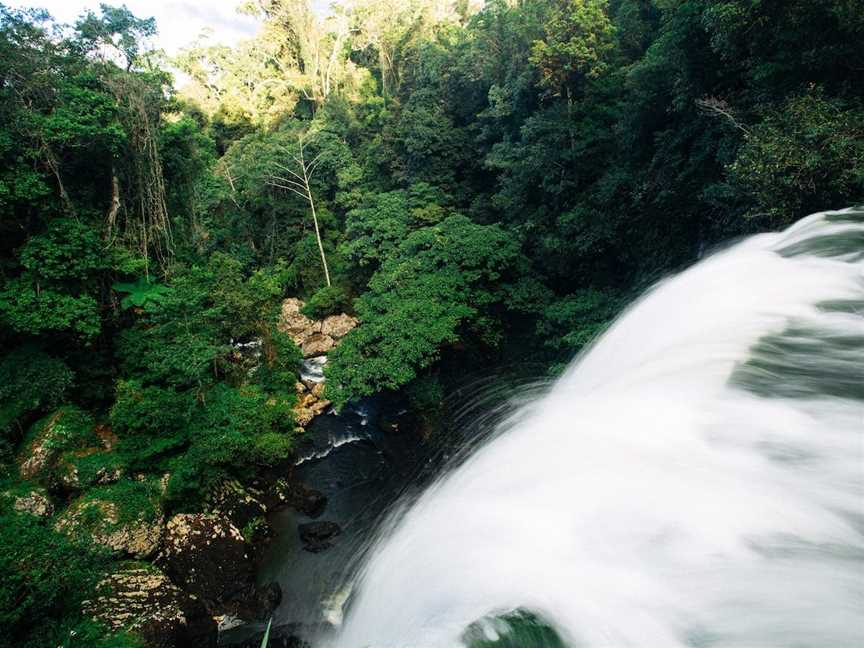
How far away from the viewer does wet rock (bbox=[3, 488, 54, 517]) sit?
790 centimetres

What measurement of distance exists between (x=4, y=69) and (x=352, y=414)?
11.1 metres

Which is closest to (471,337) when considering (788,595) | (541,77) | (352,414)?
(352,414)

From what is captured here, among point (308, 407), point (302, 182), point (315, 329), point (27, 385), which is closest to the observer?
point (27, 385)

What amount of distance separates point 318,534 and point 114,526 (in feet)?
11.5

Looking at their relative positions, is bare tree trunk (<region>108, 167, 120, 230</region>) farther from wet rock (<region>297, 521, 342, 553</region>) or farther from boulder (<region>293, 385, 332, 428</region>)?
wet rock (<region>297, 521, 342, 553</region>)

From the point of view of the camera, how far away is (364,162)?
20.5m

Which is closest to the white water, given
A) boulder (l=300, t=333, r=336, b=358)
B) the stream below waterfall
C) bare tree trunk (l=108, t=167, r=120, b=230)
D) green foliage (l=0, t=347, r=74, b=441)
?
the stream below waterfall

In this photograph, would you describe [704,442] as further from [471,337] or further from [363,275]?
[363,275]

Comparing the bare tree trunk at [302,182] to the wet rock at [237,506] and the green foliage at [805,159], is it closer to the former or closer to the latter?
the wet rock at [237,506]

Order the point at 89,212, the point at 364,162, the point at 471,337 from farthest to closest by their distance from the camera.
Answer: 1. the point at 364,162
2. the point at 471,337
3. the point at 89,212

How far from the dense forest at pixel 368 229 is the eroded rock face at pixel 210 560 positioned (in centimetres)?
62

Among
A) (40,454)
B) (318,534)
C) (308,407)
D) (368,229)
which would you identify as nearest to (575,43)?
(368,229)

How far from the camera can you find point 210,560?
7.81m

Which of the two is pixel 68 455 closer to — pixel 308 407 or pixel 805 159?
pixel 308 407
